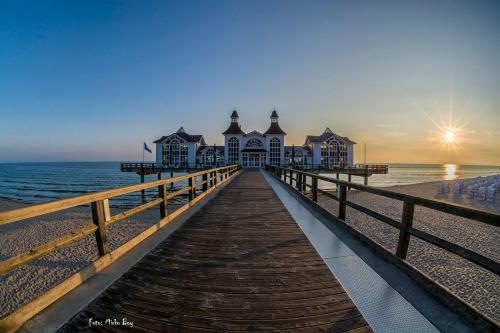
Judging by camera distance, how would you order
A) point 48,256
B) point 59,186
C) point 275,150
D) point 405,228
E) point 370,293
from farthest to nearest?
point 275,150 → point 59,186 → point 48,256 → point 405,228 → point 370,293

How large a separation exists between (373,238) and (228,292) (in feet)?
27.1

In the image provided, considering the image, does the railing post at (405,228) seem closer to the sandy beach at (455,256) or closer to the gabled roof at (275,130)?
the sandy beach at (455,256)

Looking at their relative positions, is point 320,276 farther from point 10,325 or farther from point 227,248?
point 10,325

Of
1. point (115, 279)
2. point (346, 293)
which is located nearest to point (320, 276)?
point (346, 293)

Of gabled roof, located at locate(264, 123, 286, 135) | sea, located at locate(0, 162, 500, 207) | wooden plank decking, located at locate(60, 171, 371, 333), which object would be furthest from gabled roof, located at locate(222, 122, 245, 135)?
wooden plank decking, located at locate(60, 171, 371, 333)

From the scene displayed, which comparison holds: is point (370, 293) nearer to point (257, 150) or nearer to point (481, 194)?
point (481, 194)

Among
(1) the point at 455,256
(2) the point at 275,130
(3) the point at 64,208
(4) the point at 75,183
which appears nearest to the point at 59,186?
(4) the point at 75,183

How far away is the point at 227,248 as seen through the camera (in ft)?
11.6

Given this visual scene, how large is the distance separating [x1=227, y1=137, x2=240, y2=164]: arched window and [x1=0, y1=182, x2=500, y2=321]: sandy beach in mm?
31969

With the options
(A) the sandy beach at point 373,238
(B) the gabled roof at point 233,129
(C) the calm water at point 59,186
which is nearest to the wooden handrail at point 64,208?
(A) the sandy beach at point 373,238

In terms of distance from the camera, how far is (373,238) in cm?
869

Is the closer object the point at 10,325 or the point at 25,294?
the point at 10,325

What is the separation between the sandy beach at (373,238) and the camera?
4.72 m

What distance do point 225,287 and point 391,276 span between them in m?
2.00
